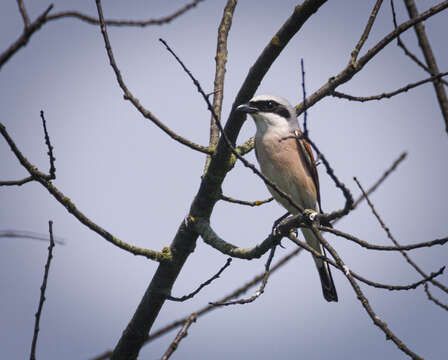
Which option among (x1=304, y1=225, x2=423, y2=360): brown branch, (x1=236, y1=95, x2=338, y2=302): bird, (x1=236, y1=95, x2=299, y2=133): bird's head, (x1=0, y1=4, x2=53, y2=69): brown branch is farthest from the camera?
(x1=236, y1=95, x2=299, y2=133): bird's head

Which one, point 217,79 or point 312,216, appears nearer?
point 312,216

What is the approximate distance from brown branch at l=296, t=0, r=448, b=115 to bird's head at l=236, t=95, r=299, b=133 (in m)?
0.53

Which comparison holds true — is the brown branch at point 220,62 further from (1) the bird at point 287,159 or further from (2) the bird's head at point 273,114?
A: (2) the bird's head at point 273,114

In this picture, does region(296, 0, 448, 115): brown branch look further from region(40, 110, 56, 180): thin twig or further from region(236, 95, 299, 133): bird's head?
region(40, 110, 56, 180): thin twig

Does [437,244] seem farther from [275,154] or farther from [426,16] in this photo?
[275,154]

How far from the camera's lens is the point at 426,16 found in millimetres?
2779

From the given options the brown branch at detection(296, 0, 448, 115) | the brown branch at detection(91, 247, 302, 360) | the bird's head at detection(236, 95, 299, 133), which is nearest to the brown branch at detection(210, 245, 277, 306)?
the brown branch at detection(91, 247, 302, 360)

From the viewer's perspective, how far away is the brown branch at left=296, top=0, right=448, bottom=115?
9.12 feet

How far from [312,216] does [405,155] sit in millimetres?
798

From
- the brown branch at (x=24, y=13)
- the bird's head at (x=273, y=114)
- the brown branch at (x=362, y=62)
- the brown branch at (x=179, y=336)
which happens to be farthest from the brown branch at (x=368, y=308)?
the bird's head at (x=273, y=114)

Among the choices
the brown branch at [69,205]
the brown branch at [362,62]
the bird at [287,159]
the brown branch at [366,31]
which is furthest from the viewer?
the bird at [287,159]

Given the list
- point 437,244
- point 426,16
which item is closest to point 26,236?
point 437,244

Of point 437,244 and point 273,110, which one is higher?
point 273,110

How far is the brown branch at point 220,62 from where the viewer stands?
165 inches
